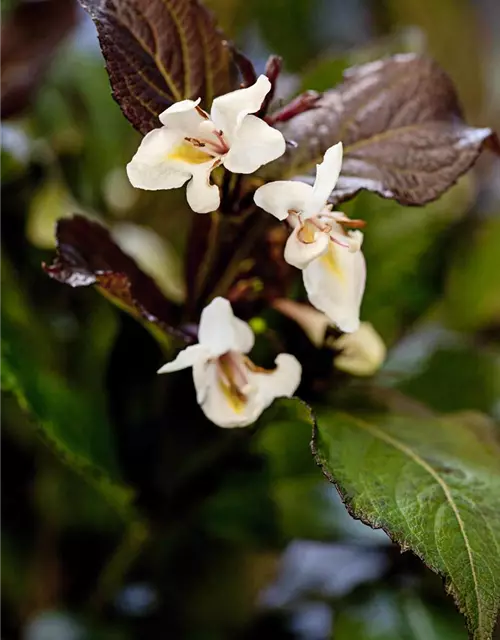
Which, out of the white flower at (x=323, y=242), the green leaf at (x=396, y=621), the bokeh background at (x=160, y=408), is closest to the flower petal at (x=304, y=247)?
the white flower at (x=323, y=242)

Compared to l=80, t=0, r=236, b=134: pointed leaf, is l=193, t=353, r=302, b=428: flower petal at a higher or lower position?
lower

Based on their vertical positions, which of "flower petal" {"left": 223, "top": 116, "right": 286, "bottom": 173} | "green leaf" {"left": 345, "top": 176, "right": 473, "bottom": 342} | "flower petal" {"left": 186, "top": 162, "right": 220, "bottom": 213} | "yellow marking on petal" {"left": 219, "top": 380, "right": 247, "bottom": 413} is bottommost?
"green leaf" {"left": 345, "top": 176, "right": 473, "bottom": 342}

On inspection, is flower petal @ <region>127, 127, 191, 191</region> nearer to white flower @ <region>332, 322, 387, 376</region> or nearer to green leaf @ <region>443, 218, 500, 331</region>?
white flower @ <region>332, 322, 387, 376</region>

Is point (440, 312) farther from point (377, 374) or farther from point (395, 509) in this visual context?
point (395, 509)

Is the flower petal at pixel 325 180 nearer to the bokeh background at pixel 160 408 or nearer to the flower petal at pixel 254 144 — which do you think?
the flower petal at pixel 254 144

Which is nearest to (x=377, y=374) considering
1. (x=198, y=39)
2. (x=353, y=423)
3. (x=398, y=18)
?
(x=353, y=423)

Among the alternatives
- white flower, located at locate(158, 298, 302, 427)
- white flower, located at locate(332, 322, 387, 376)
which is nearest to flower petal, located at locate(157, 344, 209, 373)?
white flower, located at locate(158, 298, 302, 427)
